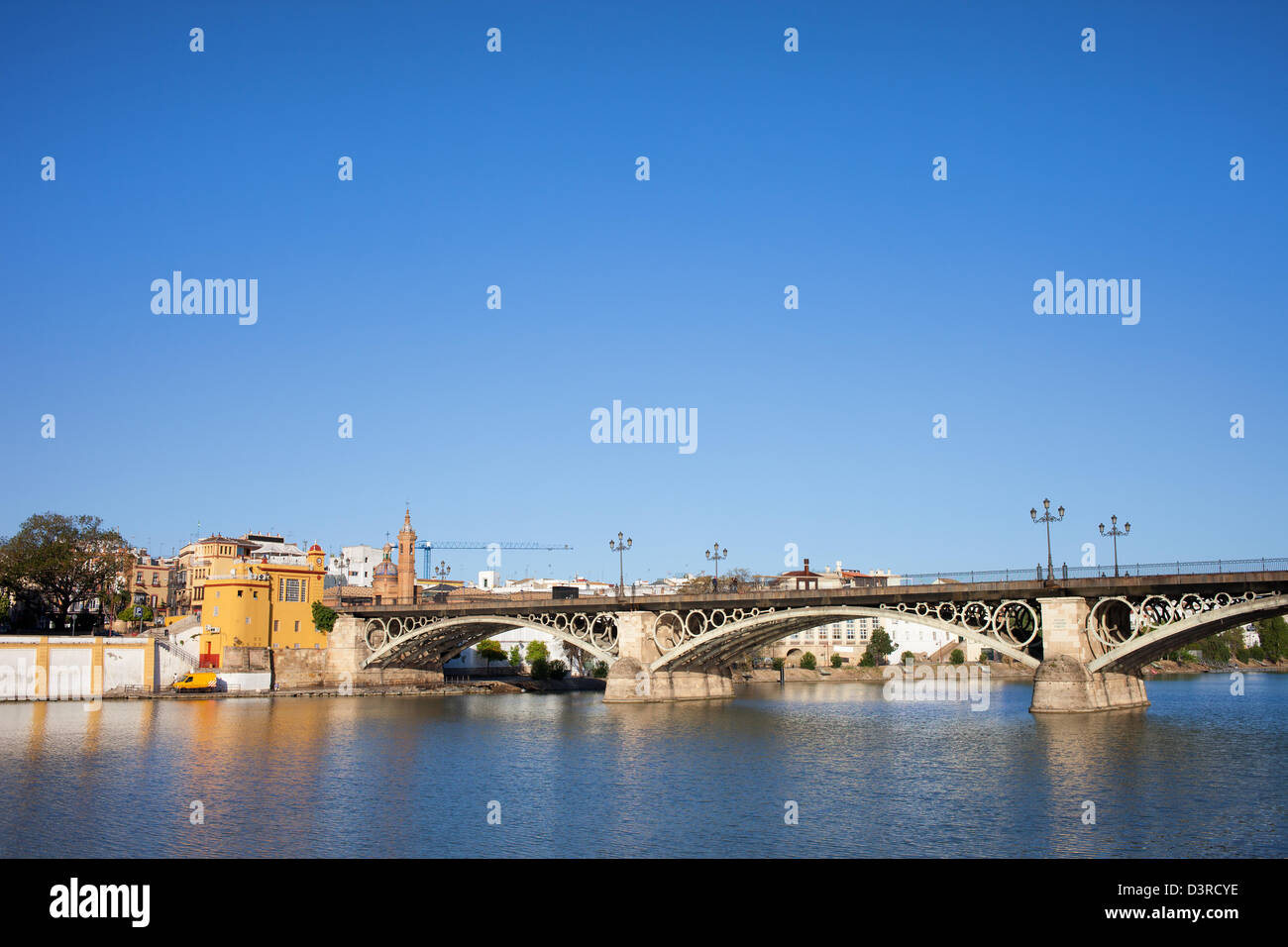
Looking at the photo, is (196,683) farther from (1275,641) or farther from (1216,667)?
(1275,641)

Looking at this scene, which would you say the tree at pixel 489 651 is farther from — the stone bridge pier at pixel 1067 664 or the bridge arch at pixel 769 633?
the stone bridge pier at pixel 1067 664

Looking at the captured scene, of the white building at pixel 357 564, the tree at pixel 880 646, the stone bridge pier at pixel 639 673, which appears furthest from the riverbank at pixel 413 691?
the white building at pixel 357 564

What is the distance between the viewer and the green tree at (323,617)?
9788 centimetres

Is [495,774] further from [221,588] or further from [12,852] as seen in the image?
[221,588]

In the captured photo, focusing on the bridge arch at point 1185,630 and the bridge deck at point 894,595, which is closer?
the bridge arch at point 1185,630

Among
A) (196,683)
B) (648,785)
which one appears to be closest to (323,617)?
(196,683)

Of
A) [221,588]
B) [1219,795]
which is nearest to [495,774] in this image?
[1219,795]

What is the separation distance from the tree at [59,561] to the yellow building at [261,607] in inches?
479

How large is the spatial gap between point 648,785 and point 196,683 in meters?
59.1

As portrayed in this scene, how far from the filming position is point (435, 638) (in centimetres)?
9425

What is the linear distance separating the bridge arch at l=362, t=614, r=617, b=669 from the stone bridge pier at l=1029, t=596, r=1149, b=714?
35804 mm
